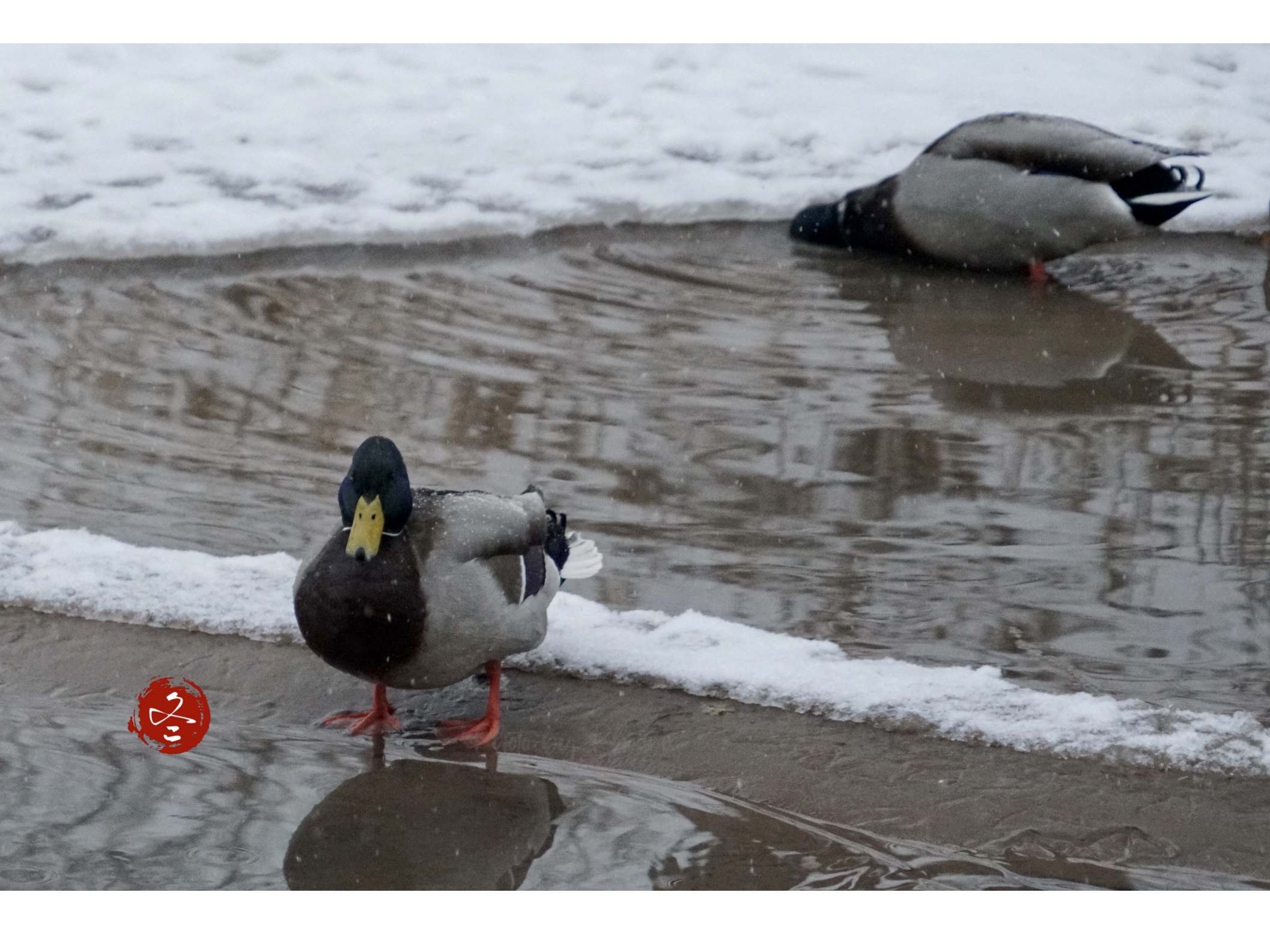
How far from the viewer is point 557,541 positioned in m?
3.68

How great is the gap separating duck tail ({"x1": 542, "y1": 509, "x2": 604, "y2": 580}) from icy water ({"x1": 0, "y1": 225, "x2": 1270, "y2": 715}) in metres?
0.23

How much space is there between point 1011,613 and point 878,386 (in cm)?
173

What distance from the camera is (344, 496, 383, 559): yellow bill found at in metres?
3.10

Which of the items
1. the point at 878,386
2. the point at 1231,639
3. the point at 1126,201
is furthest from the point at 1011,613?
the point at 1126,201

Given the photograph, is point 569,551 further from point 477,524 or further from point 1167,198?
point 1167,198

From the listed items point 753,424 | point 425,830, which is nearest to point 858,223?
point 753,424

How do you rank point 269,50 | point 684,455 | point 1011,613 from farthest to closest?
point 269,50, point 684,455, point 1011,613

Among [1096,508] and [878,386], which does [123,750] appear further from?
[878,386]

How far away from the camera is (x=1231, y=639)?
12.4 feet

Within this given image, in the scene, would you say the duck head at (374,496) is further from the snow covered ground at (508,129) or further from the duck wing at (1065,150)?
the duck wing at (1065,150)

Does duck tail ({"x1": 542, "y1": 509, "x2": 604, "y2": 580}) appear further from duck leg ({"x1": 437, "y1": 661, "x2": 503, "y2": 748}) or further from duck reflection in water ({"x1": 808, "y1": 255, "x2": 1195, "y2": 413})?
duck reflection in water ({"x1": 808, "y1": 255, "x2": 1195, "y2": 413})

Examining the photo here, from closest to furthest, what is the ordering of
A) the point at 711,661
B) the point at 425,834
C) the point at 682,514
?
the point at 425,834
the point at 711,661
the point at 682,514

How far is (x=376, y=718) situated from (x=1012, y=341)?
11.9 ft
